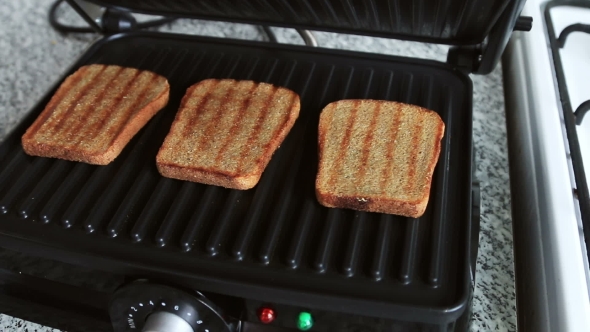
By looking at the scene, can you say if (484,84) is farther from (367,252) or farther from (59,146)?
(59,146)

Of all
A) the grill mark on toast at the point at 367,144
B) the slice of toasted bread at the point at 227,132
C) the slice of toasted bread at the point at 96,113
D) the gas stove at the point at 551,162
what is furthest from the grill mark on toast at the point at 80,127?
the gas stove at the point at 551,162

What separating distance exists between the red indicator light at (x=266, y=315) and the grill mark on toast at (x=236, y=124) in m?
0.19

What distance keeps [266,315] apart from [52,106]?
439 millimetres

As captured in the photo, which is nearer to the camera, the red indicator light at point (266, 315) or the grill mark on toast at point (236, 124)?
the red indicator light at point (266, 315)

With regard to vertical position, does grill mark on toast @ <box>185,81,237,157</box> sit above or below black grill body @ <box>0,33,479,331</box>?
above

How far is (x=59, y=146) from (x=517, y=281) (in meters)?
0.63

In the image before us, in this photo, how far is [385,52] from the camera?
107 centimetres

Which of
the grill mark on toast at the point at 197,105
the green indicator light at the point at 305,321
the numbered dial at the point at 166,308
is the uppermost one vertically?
the grill mark on toast at the point at 197,105

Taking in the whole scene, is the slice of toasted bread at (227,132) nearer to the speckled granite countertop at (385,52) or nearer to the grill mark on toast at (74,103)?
the grill mark on toast at (74,103)

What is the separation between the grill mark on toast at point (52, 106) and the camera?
2.36 ft

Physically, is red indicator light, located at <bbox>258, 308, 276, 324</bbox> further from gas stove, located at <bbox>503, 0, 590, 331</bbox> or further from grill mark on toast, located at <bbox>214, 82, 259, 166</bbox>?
gas stove, located at <bbox>503, 0, 590, 331</bbox>

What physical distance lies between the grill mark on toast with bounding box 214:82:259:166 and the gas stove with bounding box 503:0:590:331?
0.42m

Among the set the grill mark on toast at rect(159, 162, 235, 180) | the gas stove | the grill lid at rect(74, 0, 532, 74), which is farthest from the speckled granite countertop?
the grill mark on toast at rect(159, 162, 235, 180)

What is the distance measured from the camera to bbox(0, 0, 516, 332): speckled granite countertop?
69 cm
